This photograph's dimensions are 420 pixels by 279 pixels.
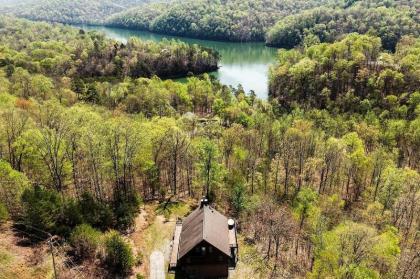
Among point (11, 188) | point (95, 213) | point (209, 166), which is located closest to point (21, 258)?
point (11, 188)

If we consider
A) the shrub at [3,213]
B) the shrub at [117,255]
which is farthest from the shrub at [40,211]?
the shrub at [117,255]

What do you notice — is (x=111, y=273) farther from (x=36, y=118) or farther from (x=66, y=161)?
(x=36, y=118)

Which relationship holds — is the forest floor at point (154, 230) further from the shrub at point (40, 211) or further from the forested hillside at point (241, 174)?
the shrub at point (40, 211)

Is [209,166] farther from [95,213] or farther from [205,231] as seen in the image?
[95,213]

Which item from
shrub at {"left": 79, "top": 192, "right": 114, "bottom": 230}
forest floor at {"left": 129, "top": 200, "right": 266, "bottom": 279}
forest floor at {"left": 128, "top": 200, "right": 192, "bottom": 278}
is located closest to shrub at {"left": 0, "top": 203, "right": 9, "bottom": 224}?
shrub at {"left": 79, "top": 192, "right": 114, "bottom": 230}

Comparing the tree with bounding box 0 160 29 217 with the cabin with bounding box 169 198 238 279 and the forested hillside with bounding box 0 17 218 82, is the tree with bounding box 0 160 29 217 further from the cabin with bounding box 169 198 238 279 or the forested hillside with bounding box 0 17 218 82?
the forested hillside with bounding box 0 17 218 82
